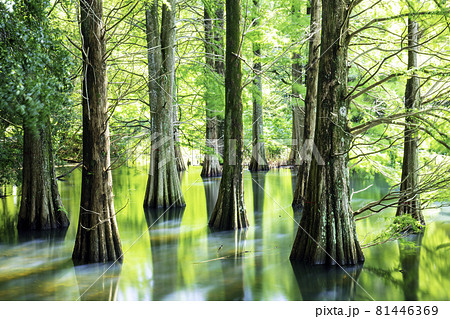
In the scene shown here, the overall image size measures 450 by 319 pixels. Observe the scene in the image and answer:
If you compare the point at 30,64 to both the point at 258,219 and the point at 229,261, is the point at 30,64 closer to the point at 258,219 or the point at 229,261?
the point at 229,261

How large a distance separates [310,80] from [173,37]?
3.96m

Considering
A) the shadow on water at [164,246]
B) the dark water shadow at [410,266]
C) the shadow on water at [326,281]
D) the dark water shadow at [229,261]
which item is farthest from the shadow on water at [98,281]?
the dark water shadow at [410,266]

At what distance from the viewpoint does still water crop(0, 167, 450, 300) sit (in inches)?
224

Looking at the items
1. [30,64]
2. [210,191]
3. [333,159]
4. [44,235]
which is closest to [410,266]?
[333,159]

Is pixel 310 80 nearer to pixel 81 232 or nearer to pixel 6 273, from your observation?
pixel 81 232

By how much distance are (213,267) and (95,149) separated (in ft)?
8.57

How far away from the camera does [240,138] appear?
9016 mm

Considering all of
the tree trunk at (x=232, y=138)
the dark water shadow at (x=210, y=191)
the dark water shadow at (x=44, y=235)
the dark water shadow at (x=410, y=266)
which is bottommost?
the dark water shadow at (x=410, y=266)

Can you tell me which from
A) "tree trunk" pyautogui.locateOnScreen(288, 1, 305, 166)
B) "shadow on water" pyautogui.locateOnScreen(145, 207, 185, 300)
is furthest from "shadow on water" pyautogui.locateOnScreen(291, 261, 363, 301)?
"tree trunk" pyautogui.locateOnScreen(288, 1, 305, 166)

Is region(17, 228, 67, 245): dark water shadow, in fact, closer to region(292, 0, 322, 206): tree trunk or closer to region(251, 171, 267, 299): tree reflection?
region(251, 171, 267, 299): tree reflection

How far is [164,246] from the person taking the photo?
822cm

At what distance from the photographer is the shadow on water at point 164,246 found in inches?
236

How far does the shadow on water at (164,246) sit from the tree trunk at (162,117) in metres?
0.51

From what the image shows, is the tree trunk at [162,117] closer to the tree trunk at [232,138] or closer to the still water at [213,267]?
the still water at [213,267]
